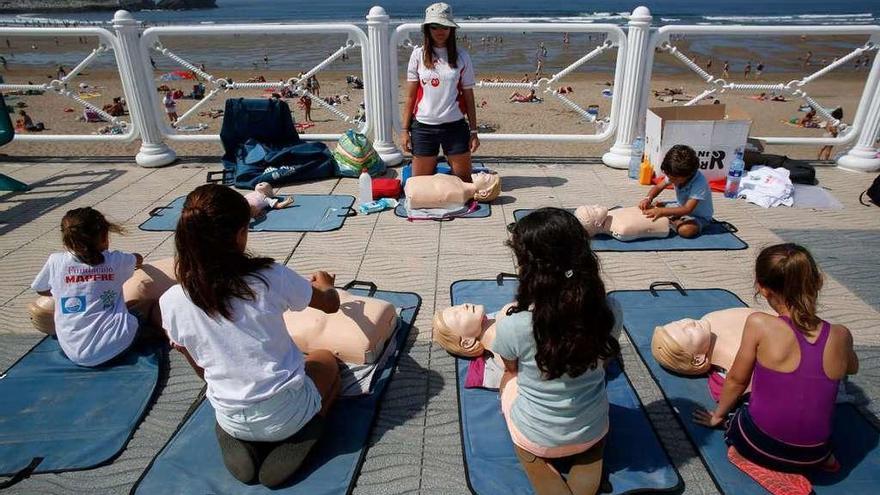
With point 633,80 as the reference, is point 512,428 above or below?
below

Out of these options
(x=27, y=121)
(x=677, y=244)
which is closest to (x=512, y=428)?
(x=677, y=244)

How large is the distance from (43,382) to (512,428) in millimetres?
2636

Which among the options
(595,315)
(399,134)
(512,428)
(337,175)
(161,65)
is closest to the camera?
(595,315)

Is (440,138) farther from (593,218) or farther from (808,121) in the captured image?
(808,121)

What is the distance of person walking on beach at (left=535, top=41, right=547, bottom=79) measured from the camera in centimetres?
2175

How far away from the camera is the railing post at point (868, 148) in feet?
20.6

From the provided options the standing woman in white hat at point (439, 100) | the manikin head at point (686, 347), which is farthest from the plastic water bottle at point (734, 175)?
the manikin head at point (686, 347)

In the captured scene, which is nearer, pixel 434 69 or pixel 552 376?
pixel 552 376

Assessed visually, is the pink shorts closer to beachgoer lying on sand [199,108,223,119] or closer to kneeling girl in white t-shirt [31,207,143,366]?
kneeling girl in white t-shirt [31,207,143,366]

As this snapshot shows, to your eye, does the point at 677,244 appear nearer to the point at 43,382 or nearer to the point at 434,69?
the point at 434,69

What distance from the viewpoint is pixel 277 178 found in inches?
240

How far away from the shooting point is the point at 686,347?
291 cm

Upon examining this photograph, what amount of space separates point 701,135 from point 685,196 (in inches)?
54.2

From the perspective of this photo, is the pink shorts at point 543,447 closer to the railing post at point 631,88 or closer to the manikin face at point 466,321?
the manikin face at point 466,321
